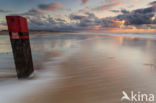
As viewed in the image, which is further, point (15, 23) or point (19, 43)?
point (19, 43)

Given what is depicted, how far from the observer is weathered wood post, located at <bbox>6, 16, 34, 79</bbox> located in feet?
6.41

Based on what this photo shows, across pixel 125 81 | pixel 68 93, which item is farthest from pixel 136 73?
pixel 68 93

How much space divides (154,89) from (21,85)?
10.1 ft

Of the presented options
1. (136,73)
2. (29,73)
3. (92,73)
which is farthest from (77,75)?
(136,73)

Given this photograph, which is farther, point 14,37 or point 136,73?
point 136,73

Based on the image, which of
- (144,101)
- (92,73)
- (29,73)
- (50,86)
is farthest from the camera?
(92,73)

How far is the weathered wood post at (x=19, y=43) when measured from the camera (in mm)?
1955

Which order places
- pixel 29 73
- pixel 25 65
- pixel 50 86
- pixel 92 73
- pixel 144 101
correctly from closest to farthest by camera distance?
pixel 144 101 → pixel 50 86 → pixel 25 65 → pixel 29 73 → pixel 92 73

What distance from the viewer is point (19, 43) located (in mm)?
2066

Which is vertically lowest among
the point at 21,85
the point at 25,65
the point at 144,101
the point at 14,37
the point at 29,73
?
the point at 144,101

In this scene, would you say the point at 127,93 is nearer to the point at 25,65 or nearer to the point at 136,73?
the point at 136,73

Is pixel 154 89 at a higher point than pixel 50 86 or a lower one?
lower

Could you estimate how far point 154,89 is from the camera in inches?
72.9

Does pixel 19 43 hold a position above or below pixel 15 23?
below
